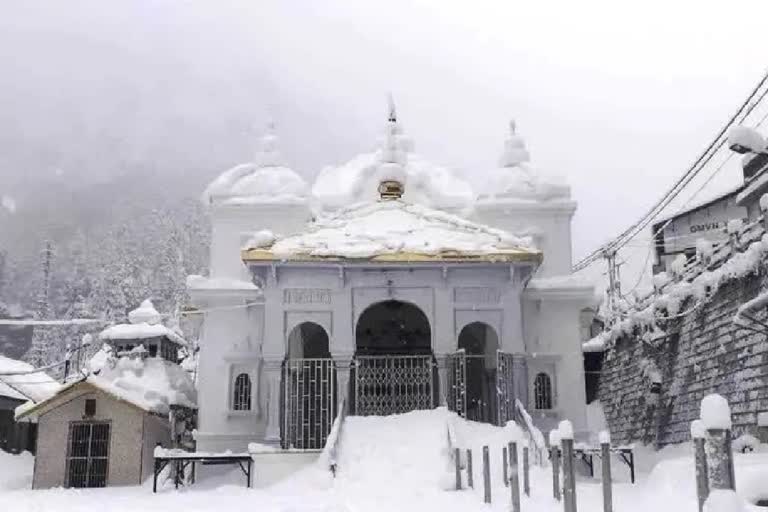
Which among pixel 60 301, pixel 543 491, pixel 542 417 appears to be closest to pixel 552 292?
pixel 542 417

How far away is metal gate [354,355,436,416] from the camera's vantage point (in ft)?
70.4

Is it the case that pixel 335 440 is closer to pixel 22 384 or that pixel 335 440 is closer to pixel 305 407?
pixel 305 407

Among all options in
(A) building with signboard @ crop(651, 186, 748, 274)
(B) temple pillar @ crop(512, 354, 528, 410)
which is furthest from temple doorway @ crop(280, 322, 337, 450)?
(A) building with signboard @ crop(651, 186, 748, 274)

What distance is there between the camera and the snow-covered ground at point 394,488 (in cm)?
1187

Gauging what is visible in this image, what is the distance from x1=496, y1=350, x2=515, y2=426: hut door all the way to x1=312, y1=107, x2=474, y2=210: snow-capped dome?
327 inches

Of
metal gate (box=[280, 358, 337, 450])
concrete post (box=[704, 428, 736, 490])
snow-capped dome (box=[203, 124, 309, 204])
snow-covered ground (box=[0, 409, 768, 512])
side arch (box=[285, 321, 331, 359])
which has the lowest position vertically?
snow-covered ground (box=[0, 409, 768, 512])

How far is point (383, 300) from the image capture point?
22.0 m

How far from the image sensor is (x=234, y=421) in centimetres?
2466

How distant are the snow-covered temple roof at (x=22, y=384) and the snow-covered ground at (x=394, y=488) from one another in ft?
31.0

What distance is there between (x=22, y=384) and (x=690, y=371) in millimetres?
23981

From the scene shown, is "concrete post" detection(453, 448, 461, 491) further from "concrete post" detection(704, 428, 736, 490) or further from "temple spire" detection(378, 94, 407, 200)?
"temple spire" detection(378, 94, 407, 200)

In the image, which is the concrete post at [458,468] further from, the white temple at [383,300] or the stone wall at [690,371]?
the stone wall at [690,371]

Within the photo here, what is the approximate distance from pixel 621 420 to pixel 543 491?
16.4m

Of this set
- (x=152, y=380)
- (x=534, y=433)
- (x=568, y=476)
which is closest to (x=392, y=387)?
(x=534, y=433)
